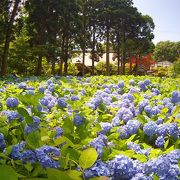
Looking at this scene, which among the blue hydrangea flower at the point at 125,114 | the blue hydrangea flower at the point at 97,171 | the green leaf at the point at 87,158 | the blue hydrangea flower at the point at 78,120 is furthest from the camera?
the blue hydrangea flower at the point at 125,114

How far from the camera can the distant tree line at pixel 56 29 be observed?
22.1 meters

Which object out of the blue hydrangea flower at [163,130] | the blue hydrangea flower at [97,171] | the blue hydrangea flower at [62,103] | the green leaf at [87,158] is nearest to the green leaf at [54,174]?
the green leaf at [87,158]

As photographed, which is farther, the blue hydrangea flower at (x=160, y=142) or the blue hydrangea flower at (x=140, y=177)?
the blue hydrangea flower at (x=160, y=142)

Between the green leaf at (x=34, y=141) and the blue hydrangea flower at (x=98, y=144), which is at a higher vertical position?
the green leaf at (x=34, y=141)

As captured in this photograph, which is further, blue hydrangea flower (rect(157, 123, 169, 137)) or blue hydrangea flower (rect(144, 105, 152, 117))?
blue hydrangea flower (rect(144, 105, 152, 117))

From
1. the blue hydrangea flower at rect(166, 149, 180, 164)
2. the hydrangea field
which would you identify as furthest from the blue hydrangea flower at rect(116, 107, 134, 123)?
the blue hydrangea flower at rect(166, 149, 180, 164)

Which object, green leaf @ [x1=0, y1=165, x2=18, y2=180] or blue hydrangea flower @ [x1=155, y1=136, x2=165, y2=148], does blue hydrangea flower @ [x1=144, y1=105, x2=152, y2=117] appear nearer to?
blue hydrangea flower @ [x1=155, y1=136, x2=165, y2=148]

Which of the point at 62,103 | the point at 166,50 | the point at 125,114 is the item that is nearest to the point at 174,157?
the point at 125,114

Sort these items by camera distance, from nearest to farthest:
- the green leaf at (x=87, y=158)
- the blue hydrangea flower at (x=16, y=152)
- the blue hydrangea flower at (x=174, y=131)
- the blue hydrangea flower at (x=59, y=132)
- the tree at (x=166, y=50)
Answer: the green leaf at (x=87, y=158)
the blue hydrangea flower at (x=16, y=152)
the blue hydrangea flower at (x=59, y=132)
the blue hydrangea flower at (x=174, y=131)
the tree at (x=166, y=50)

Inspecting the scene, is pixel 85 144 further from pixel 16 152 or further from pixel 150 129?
pixel 150 129

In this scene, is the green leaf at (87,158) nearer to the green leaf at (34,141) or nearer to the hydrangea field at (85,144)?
the hydrangea field at (85,144)

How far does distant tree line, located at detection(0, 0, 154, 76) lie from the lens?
22.1 metres

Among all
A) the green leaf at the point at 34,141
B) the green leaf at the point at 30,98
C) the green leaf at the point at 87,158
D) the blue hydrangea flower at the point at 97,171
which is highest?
the green leaf at the point at 30,98

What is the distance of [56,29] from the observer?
27.5 metres
